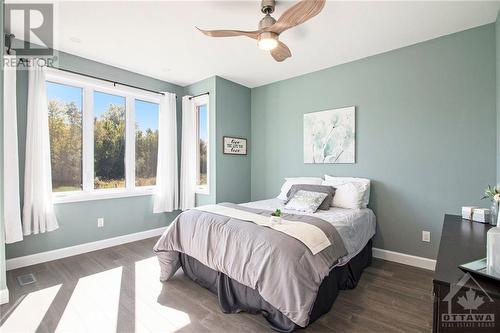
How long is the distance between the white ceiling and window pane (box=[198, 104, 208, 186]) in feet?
2.91

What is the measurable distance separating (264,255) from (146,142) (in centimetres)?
322

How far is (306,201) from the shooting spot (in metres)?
2.88

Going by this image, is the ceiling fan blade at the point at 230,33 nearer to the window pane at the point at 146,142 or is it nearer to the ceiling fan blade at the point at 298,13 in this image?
the ceiling fan blade at the point at 298,13

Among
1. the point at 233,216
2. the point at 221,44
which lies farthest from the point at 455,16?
the point at 233,216

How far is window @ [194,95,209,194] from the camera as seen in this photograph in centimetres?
426

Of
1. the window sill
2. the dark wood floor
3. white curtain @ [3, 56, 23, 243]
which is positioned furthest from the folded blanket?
white curtain @ [3, 56, 23, 243]

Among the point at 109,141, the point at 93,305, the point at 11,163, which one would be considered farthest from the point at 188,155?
the point at 93,305

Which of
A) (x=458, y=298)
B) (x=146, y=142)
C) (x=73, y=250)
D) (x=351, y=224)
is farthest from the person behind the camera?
(x=146, y=142)

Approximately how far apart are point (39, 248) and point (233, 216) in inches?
103

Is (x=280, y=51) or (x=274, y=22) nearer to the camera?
(x=274, y=22)

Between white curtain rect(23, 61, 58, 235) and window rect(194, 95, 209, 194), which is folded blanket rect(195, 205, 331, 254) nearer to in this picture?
window rect(194, 95, 209, 194)

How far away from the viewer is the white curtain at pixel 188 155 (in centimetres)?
427

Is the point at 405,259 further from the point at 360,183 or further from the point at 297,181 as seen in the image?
the point at 297,181

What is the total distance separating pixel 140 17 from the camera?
2359mm
